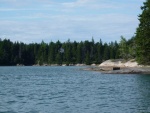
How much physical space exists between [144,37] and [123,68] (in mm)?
20850

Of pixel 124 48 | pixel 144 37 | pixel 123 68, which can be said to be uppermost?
pixel 124 48

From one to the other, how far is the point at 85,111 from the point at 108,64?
342 feet

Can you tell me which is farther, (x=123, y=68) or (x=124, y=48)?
(x=124, y=48)

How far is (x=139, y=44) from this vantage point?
7319 cm

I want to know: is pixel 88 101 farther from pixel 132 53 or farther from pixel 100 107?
pixel 132 53

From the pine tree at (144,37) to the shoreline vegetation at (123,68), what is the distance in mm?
2715

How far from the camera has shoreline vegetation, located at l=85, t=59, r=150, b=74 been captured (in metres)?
76.0

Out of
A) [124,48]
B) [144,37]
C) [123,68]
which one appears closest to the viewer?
[144,37]

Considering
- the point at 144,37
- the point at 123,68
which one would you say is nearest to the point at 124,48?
the point at 123,68

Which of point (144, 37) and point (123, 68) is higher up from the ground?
point (144, 37)

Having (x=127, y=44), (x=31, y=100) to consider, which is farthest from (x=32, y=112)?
(x=127, y=44)

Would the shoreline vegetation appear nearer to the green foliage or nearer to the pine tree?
the pine tree

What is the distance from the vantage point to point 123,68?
92.7 metres

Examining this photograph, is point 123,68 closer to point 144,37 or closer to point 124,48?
point 144,37
